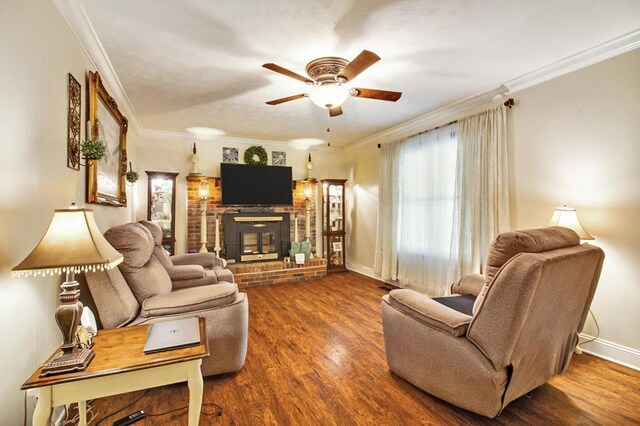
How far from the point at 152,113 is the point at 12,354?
3433mm

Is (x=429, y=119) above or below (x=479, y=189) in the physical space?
above

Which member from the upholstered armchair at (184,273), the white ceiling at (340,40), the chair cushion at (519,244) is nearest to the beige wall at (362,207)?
the white ceiling at (340,40)

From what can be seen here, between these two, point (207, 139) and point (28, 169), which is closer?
point (28, 169)

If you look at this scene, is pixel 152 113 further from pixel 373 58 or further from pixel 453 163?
pixel 453 163

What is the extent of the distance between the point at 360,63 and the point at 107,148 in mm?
2377

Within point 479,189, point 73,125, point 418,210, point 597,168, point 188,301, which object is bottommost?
point 188,301

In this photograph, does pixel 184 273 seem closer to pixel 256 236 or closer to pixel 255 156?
pixel 256 236

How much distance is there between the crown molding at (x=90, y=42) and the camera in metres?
1.81

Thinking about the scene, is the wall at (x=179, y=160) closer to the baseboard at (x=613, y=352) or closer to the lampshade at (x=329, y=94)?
the lampshade at (x=329, y=94)

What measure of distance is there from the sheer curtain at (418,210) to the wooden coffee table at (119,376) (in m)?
3.26

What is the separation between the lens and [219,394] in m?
1.98

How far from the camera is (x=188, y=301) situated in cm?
199

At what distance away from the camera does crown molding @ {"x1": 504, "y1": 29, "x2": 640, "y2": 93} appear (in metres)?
2.26

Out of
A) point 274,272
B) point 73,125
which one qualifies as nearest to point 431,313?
point 73,125
